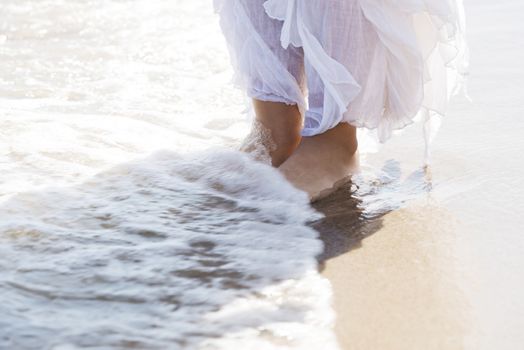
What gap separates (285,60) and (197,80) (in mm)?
962

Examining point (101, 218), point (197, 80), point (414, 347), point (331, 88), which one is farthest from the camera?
point (197, 80)

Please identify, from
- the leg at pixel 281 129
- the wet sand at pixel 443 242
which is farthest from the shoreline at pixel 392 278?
the leg at pixel 281 129

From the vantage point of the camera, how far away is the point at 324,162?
1.98m

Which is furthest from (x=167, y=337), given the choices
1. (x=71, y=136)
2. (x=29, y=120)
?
(x=29, y=120)

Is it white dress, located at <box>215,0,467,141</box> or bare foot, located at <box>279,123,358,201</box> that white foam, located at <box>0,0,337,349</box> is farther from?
white dress, located at <box>215,0,467,141</box>

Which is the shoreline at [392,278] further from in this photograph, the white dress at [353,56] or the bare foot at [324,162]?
the white dress at [353,56]

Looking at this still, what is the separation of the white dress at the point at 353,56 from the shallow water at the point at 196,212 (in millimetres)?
170

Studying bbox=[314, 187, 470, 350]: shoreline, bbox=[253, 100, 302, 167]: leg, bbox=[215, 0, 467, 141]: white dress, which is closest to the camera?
bbox=[314, 187, 470, 350]: shoreline

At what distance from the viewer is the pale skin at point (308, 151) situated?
1942 millimetres

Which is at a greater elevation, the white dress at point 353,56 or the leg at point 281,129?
the white dress at point 353,56

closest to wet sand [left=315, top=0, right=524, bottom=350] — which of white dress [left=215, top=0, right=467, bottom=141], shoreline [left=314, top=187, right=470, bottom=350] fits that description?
shoreline [left=314, top=187, right=470, bottom=350]

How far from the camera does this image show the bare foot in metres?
1.93

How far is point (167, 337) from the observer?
3.97 ft

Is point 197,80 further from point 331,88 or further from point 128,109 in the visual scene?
point 331,88
